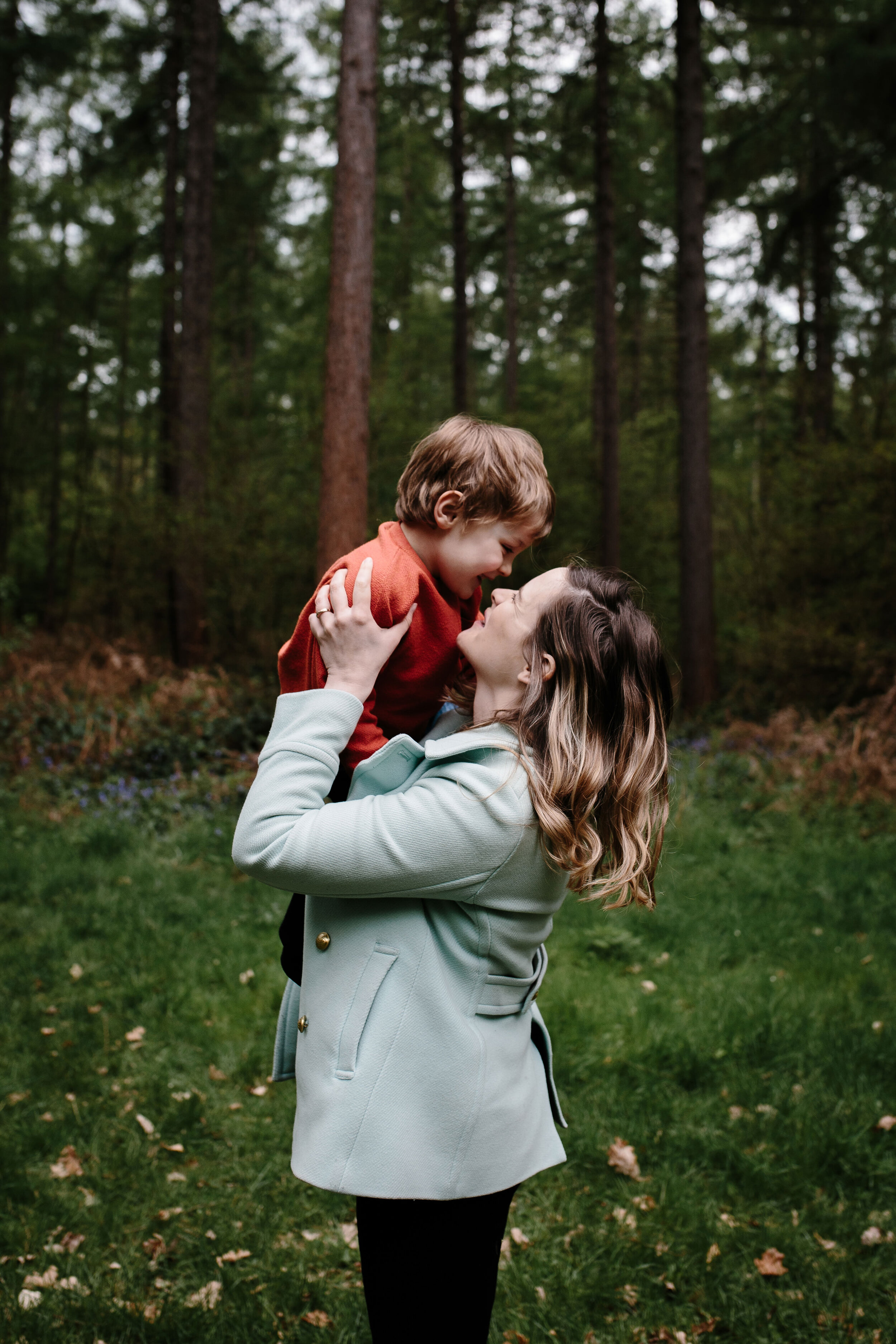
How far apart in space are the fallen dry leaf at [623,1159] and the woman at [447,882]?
197 cm

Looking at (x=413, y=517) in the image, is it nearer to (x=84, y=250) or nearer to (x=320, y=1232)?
(x=320, y=1232)

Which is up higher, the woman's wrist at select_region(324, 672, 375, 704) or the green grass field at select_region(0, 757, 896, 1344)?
the woman's wrist at select_region(324, 672, 375, 704)

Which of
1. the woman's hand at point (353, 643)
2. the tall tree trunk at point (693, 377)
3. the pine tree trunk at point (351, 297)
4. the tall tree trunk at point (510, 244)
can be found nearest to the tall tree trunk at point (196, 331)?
the pine tree trunk at point (351, 297)

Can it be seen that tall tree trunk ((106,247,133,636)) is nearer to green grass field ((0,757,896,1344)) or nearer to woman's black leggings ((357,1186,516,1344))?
green grass field ((0,757,896,1344))

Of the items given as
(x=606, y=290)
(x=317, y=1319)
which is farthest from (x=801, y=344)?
(x=317, y=1319)

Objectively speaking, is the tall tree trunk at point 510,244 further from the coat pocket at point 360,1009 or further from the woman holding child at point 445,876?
the coat pocket at point 360,1009

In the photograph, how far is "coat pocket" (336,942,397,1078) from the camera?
5.04 feet

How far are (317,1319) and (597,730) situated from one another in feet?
7.54

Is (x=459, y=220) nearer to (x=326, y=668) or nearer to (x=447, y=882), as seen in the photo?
(x=326, y=668)

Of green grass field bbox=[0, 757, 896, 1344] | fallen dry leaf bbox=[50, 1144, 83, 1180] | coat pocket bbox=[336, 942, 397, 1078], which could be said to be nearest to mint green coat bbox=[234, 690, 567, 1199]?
coat pocket bbox=[336, 942, 397, 1078]

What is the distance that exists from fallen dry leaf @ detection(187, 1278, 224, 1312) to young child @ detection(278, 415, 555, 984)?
5.46 feet

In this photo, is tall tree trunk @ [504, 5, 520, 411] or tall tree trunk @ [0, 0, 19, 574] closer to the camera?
tall tree trunk @ [0, 0, 19, 574]

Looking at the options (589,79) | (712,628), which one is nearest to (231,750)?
(712,628)

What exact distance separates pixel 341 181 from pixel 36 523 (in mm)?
18960
